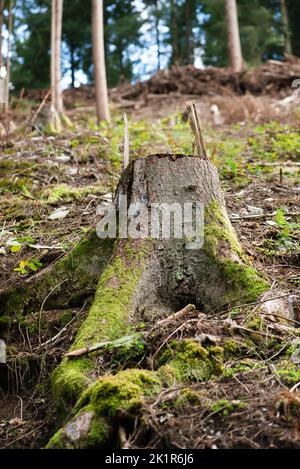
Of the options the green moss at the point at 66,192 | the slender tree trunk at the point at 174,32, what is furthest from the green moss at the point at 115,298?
the slender tree trunk at the point at 174,32

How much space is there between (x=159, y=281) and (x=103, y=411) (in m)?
1.20

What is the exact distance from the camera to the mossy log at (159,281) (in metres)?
2.49

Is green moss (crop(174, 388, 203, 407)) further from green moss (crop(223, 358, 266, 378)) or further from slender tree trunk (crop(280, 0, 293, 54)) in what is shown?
slender tree trunk (crop(280, 0, 293, 54))

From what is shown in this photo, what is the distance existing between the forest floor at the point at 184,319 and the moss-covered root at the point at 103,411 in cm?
8

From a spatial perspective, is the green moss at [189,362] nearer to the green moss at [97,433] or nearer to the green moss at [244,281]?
the green moss at [97,433]

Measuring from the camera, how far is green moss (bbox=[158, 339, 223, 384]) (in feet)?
8.16

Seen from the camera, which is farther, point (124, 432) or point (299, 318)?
point (299, 318)

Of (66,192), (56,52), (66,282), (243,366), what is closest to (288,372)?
(243,366)

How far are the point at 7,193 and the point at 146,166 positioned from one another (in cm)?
291

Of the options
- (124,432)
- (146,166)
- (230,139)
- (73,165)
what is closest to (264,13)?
(230,139)

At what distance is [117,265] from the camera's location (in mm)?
3316

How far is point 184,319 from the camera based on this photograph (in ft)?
9.62

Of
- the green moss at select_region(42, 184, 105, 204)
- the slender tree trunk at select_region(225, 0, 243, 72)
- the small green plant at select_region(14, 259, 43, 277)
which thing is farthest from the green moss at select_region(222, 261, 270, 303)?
the slender tree trunk at select_region(225, 0, 243, 72)

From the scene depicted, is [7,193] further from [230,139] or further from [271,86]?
[271,86]
